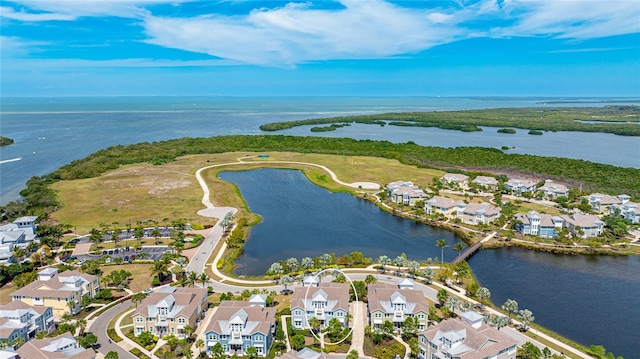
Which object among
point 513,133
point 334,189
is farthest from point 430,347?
point 513,133

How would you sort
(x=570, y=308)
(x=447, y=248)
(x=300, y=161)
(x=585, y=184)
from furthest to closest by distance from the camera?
(x=300, y=161), (x=585, y=184), (x=447, y=248), (x=570, y=308)

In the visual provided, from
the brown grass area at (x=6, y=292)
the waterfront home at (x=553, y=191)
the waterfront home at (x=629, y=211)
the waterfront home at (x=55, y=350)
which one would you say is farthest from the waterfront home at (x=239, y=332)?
the waterfront home at (x=553, y=191)

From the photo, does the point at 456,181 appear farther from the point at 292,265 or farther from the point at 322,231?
the point at 292,265

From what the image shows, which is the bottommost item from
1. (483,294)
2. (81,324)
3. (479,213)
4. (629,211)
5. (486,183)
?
(81,324)

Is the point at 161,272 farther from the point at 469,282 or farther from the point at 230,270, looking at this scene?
the point at 469,282

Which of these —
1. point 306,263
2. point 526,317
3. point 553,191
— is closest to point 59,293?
point 306,263
